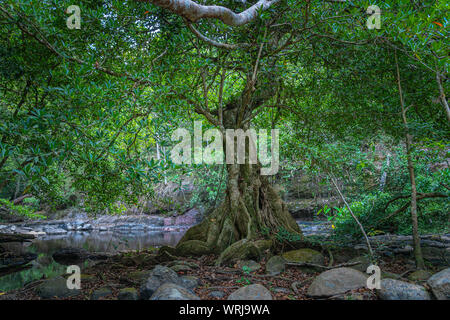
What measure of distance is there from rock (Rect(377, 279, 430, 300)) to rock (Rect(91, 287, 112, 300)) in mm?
3674

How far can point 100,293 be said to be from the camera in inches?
157

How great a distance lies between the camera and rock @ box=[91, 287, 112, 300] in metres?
3.90

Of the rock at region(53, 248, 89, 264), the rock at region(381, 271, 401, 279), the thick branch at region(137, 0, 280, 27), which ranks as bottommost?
the rock at region(53, 248, 89, 264)

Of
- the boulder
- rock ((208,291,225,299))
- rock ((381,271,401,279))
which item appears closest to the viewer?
rock ((208,291,225,299))

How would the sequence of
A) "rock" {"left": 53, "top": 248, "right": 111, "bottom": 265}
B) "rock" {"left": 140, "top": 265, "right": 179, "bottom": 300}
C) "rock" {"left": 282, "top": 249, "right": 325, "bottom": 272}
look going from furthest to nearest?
"rock" {"left": 53, "top": 248, "right": 111, "bottom": 265}
"rock" {"left": 282, "top": 249, "right": 325, "bottom": 272}
"rock" {"left": 140, "top": 265, "right": 179, "bottom": 300}

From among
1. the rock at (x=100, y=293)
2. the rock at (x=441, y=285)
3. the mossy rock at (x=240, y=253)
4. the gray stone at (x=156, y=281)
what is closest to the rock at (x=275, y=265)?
the mossy rock at (x=240, y=253)

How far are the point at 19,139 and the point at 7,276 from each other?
540 cm

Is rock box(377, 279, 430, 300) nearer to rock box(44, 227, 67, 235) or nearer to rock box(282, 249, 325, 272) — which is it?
rock box(282, 249, 325, 272)

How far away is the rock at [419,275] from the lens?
399cm

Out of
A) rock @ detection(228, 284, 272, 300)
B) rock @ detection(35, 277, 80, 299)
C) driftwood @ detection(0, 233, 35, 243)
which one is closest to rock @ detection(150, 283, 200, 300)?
rock @ detection(228, 284, 272, 300)

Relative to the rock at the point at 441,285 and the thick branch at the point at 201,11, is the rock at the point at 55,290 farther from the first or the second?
the rock at the point at 441,285
